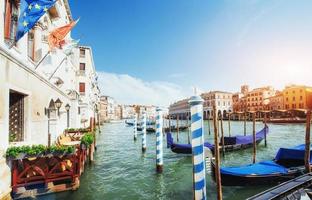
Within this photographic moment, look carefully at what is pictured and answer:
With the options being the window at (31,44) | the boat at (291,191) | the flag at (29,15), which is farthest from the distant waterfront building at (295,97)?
the flag at (29,15)

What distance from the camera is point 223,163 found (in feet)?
31.4

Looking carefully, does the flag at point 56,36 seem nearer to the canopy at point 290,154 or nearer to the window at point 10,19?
the window at point 10,19

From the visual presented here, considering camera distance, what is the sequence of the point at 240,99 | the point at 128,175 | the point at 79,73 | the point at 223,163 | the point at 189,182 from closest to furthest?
the point at 189,182 < the point at 128,175 < the point at 223,163 < the point at 79,73 < the point at 240,99

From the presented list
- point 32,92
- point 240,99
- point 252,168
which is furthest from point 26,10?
point 240,99

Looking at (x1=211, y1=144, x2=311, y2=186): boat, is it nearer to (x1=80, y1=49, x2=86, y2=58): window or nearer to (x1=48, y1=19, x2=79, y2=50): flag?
(x1=48, y1=19, x2=79, y2=50): flag

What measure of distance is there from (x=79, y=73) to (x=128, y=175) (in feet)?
62.0

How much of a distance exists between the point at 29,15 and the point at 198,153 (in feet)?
13.7

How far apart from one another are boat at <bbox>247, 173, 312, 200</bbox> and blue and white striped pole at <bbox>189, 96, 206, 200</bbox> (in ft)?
2.31

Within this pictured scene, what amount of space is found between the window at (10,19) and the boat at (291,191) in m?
5.61

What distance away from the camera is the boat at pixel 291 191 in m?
3.37

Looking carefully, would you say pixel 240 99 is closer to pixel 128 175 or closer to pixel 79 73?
pixel 79 73

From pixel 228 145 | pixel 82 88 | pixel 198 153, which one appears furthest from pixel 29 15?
pixel 82 88

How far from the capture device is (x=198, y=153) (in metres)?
3.56

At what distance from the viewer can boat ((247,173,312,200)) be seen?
337cm
